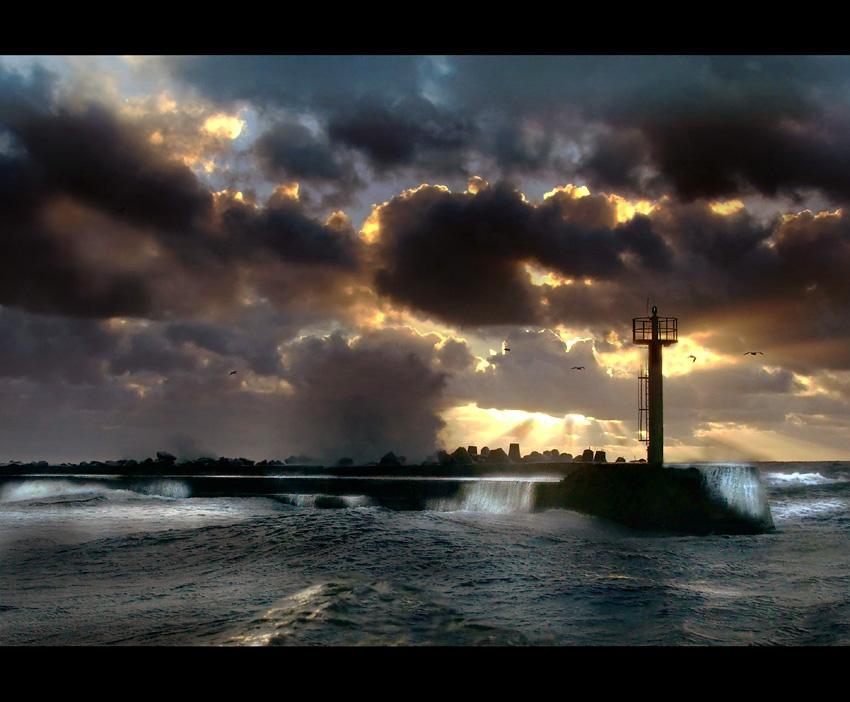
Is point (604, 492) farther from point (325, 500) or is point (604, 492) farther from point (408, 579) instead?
point (325, 500)

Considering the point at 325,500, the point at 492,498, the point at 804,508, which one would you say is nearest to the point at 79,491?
the point at 325,500

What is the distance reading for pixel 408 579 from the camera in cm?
1177

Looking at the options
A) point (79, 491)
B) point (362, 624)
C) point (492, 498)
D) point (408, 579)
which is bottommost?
point (79, 491)

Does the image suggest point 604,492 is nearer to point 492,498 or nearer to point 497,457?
point 492,498

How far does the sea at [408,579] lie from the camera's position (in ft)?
27.8

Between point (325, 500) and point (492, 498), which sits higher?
point (492, 498)

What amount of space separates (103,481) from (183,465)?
8593mm

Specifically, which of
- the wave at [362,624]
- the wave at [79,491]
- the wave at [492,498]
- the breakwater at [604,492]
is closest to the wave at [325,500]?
the breakwater at [604,492]

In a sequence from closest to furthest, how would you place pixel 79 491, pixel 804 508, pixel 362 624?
pixel 362 624 < pixel 79 491 < pixel 804 508

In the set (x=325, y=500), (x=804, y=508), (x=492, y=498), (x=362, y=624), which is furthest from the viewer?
(x=804, y=508)

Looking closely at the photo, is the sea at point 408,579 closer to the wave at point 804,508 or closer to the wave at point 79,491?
the wave at point 804,508

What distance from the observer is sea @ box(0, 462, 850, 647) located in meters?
8.47

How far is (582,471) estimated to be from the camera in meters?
19.1

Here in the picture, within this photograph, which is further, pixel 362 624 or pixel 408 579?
pixel 408 579
